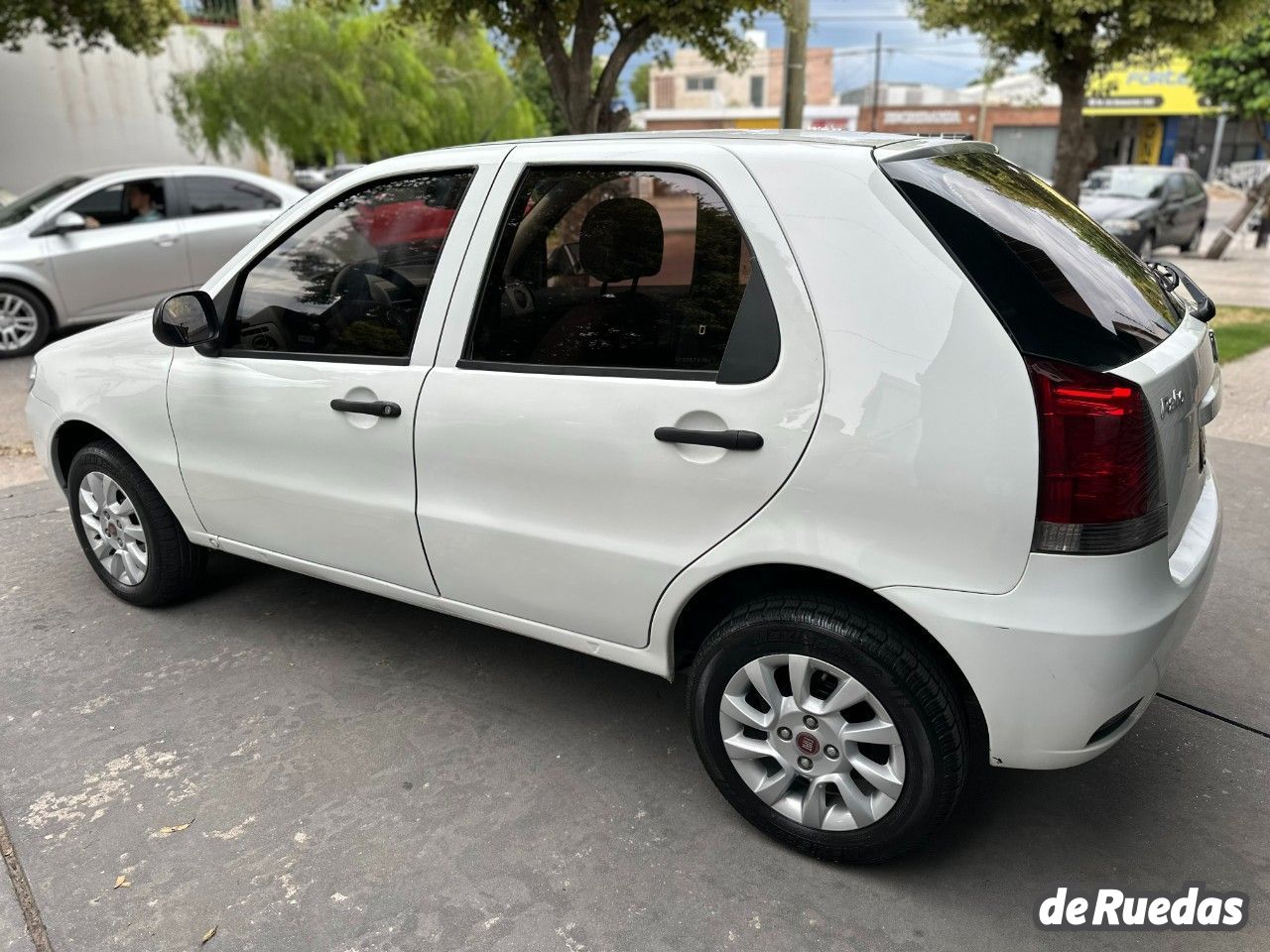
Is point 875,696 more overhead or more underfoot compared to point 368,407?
more underfoot

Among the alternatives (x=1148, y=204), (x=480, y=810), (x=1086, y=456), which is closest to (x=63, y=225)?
(x=480, y=810)

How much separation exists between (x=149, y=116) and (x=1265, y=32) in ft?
81.6

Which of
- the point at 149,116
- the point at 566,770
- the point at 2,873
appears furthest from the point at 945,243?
the point at 149,116

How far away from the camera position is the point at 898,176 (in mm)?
2256

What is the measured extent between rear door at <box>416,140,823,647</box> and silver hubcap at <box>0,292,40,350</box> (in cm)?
799

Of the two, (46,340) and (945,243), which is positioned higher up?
(945,243)

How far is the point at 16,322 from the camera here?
902 cm

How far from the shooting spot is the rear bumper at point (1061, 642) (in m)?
2.05

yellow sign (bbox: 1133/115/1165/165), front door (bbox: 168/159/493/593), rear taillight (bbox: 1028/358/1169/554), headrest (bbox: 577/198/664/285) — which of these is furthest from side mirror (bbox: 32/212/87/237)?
yellow sign (bbox: 1133/115/1165/165)

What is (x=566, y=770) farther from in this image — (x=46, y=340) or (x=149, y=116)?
(x=149, y=116)

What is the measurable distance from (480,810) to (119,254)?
839 cm

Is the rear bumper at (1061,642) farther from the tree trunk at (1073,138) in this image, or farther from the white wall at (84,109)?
the white wall at (84,109)

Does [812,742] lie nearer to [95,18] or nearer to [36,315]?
[36,315]

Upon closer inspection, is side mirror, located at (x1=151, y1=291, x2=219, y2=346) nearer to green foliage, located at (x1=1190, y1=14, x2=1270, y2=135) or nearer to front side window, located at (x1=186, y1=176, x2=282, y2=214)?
front side window, located at (x1=186, y1=176, x2=282, y2=214)
